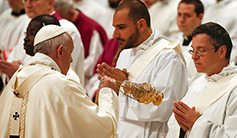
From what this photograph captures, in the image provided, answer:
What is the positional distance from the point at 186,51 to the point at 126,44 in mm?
1617

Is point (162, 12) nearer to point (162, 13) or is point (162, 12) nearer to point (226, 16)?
point (162, 13)

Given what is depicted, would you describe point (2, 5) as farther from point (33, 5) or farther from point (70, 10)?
point (33, 5)

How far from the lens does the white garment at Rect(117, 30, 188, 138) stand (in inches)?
149

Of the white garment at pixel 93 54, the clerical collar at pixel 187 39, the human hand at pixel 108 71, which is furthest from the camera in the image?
the white garment at pixel 93 54

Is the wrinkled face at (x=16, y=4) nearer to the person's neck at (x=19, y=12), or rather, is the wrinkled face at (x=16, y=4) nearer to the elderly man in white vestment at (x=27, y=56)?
the person's neck at (x=19, y=12)

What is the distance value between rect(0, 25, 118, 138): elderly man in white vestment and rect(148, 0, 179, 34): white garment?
412cm

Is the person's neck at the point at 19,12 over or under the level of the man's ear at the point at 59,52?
under

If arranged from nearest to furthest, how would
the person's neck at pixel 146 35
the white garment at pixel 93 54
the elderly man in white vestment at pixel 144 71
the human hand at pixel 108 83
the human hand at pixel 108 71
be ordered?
the human hand at pixel 108 83 < the human hand at pixel 108 71 < the elderly man in white vestment at pixel 144 71 < the person's neck at pixel 146 35 < the white garment at pixel 93 54

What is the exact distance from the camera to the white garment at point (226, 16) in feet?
19.8

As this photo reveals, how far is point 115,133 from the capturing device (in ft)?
10.3

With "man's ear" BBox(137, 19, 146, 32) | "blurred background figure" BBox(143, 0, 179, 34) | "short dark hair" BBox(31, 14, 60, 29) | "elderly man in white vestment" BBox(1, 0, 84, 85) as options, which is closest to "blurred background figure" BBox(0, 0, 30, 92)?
"elderly man in white vestment" BBox(1, 0, 84, 85)

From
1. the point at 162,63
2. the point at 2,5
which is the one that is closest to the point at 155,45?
the point at 162,63

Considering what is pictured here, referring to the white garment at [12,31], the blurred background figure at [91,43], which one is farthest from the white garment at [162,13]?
the white garment at [12,31]

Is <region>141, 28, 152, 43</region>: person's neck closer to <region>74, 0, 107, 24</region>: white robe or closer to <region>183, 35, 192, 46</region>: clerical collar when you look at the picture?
<region>183, 35, 192, 46</region>: clerical collar
